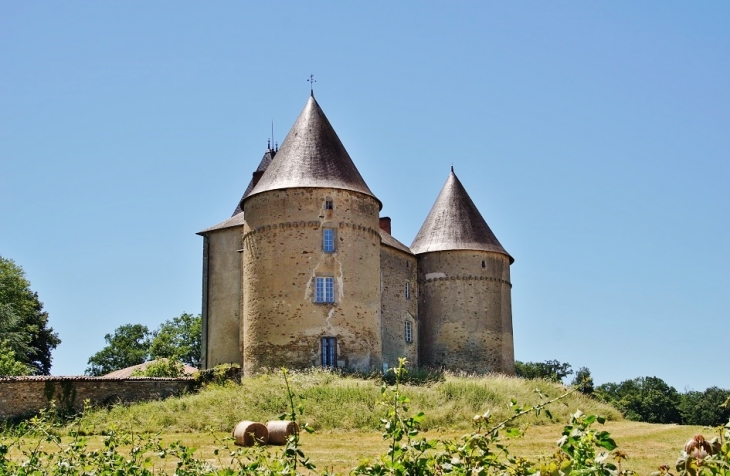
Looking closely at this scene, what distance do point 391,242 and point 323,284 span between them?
6393 mm

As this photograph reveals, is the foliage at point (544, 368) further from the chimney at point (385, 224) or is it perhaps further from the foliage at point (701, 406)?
the chimney at point (385, 224)

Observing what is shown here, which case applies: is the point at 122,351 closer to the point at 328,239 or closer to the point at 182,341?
the point at 182,341

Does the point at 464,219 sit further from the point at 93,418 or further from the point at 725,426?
the point at 725,426

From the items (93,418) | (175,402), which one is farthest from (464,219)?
(93,418)

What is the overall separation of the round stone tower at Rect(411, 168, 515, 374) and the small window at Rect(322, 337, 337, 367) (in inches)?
304

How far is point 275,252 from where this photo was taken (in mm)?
28344

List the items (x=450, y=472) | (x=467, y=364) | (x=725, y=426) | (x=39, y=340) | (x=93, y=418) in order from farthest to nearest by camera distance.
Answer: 1. (x=39, y=340)
2. (x=467, y=364)
3. (x=93, y=418)
4. (x=450, y=472)
5. (x=725, y=426)

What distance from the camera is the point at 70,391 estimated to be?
25672 millimetres

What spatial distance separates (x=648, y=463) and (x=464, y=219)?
21.3 m

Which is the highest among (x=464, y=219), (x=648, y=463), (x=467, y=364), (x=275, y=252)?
(x=464, y=219)

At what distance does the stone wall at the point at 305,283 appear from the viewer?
27.8 meters

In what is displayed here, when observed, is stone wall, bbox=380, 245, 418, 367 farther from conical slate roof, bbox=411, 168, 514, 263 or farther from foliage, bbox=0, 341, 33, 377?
foliage, bbox=0, 341, 33, 377

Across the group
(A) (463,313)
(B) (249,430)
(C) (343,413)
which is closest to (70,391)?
(C) (343,413)

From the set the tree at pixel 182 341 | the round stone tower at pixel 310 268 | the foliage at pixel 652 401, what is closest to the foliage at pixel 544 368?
the foliage at pixel 652 401
